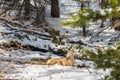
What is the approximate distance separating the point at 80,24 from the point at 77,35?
63.2 ft

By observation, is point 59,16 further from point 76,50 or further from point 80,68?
point 80,68

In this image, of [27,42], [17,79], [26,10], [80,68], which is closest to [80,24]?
[17,79]

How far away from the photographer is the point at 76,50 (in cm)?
1850

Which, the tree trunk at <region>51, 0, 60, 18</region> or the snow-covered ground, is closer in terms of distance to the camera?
the snow-covered ground

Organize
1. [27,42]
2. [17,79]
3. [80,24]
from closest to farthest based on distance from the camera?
[80,24] → [17,79] → [27,42]

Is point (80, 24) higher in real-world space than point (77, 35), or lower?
higher

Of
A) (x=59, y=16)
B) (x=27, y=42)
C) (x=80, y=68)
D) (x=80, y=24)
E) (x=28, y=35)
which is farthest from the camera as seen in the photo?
(x=59, y=16)

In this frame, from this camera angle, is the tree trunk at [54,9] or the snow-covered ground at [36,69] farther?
the tree trunk at [54,9]

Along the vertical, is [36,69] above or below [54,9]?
above

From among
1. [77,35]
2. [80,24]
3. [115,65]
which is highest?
[80,24]

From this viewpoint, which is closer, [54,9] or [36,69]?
[36,69]

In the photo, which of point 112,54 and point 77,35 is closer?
point 112,54

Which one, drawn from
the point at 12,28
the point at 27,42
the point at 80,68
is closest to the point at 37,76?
the point at 80,68

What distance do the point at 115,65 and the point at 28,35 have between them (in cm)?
1363
